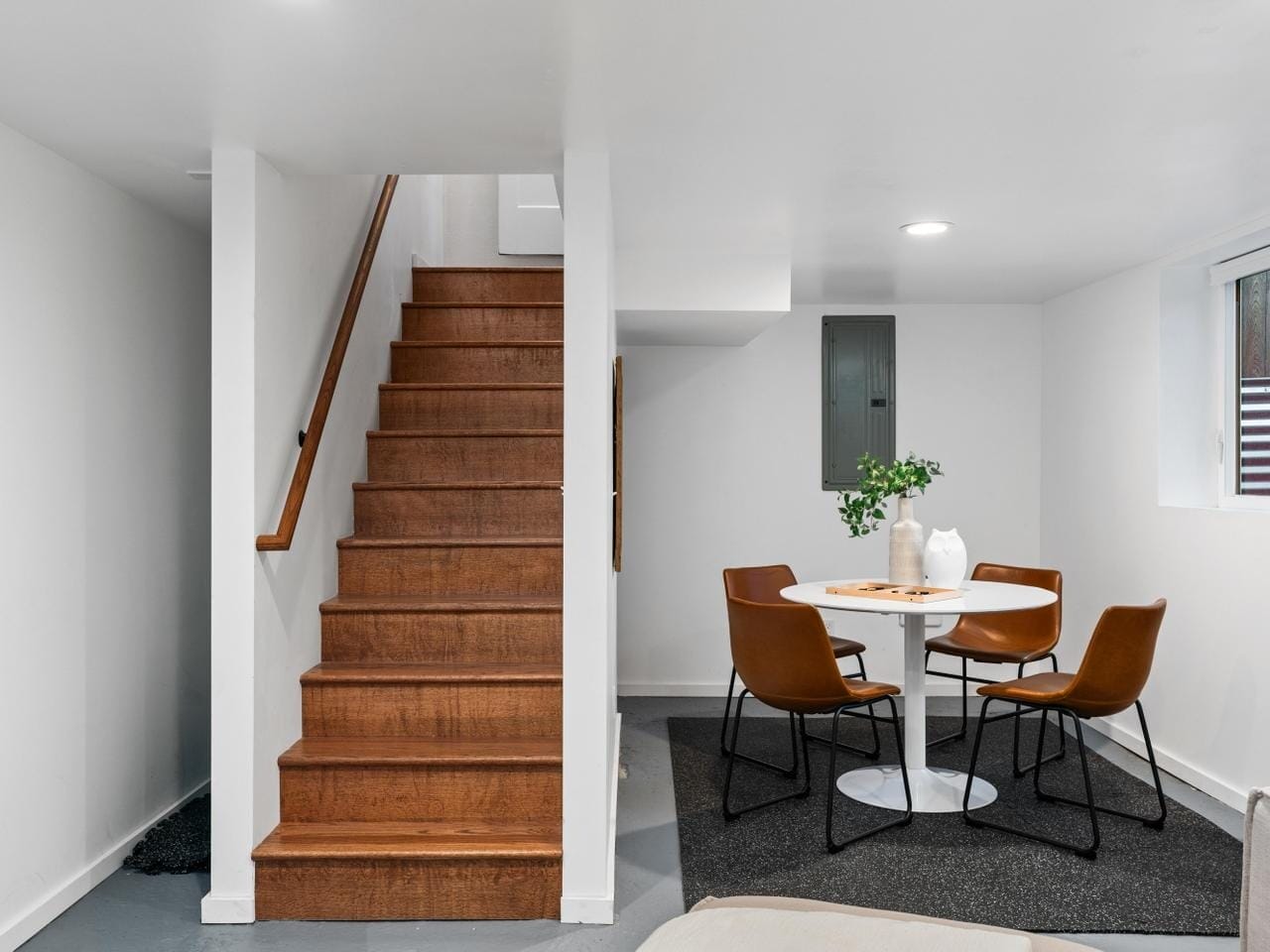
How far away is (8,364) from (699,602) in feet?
12.3

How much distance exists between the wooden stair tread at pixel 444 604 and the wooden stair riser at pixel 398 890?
2.78 feet

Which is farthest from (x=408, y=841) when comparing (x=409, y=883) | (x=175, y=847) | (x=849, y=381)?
(x=849, y=381)

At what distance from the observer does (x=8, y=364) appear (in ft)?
9.18

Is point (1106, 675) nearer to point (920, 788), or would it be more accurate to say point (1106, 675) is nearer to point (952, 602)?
point (952, 602)

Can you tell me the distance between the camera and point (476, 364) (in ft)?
15.2


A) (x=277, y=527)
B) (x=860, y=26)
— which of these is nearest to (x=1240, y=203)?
(x=860, y=26)

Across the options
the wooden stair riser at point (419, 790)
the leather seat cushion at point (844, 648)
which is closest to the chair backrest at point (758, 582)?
the leather seat cushion at point (844, 648)

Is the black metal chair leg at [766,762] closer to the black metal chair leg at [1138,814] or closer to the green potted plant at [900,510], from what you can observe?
the green potted plant at [900,510]

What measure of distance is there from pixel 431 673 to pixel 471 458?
3.88 ft

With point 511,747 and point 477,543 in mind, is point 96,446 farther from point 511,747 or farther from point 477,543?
point 511,747

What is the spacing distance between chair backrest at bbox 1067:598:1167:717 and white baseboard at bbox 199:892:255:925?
8.57 ft

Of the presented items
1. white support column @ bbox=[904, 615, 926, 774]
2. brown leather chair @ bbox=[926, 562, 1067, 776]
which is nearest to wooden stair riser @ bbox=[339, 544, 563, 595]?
white support column @ bbox=[904, 615, 926, 774]

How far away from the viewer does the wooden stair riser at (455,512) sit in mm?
4031

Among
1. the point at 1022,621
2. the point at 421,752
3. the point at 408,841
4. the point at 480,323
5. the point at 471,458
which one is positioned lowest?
the point at 408,841
